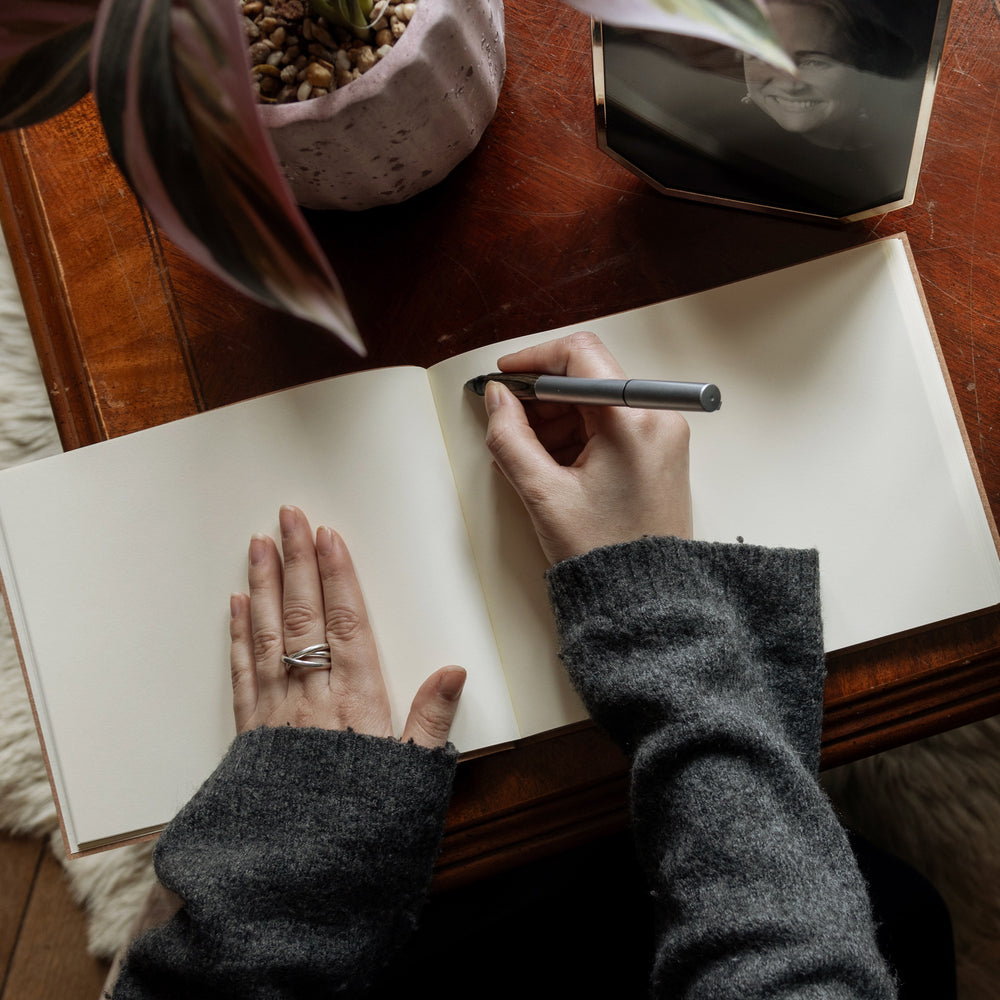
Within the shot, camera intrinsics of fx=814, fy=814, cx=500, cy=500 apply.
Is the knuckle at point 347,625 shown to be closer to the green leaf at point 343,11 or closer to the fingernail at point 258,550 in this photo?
the fingernail at point 258,550

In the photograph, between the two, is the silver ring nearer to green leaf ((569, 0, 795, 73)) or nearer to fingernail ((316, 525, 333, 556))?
fingernail ((316, 525, 333, 556))

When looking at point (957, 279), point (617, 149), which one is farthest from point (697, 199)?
point (957, 279)

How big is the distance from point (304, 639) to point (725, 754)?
269mm

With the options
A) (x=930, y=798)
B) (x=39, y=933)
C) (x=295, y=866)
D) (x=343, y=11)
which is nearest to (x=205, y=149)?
(x=343, y=11)

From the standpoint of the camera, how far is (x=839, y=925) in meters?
0.43

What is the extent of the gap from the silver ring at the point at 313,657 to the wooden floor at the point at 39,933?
1.82ft

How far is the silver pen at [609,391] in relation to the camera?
427 mm

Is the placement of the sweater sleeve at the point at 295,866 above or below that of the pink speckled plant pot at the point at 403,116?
below

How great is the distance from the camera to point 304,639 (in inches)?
20.9

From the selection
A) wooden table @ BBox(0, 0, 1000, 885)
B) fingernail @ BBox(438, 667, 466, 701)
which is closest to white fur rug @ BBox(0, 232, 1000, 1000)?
wooden table @ BBox(0, 0, 1000, 885)

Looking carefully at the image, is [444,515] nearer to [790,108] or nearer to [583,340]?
[583,340]

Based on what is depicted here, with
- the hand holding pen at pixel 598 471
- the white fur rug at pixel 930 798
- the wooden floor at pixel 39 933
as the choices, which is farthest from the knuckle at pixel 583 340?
the wooden floor at pixel 39 933

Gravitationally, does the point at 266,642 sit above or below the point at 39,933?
above

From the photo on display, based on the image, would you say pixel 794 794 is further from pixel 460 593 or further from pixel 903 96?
pixel 903 96
